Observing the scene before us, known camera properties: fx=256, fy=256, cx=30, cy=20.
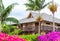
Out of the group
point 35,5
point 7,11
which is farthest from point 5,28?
point 35,5

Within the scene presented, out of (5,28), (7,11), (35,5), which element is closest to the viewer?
(7,11)

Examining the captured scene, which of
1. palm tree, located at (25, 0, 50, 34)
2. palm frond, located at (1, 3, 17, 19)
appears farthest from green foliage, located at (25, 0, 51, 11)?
palm frond, located at (1, 3, 17, 19)

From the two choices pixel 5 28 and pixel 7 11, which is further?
pixel 5 28

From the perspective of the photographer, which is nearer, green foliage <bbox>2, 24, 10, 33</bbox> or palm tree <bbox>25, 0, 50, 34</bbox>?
green foliage <bbox>2, 24, 10, 33</bbox>

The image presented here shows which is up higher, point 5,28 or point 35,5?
point 35,5

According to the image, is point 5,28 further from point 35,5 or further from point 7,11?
point 35,5

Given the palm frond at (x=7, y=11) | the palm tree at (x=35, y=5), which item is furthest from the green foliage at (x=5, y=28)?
the palm tree at (x=35, y=5)

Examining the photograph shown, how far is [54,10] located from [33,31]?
10.4 meters

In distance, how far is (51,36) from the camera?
16172 millimetres

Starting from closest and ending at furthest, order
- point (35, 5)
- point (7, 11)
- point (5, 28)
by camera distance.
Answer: point (7, 11)
point (5, 28)
point (35, 5)

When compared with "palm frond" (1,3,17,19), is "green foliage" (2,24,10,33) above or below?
below

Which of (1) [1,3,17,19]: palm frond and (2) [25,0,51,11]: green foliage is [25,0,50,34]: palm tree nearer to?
(2) [25,0,51,11]: green foliage

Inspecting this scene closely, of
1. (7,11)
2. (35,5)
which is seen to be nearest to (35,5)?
(35,5)

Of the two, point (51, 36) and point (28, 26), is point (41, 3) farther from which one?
point (51, 36)
